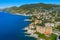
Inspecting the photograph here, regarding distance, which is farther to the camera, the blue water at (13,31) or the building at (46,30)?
the blue water at (13,31)

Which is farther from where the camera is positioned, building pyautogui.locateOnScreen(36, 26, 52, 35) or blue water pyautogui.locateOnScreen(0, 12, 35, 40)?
blue water pyautogui.locateOnScreen(0, 12, 35, 40)

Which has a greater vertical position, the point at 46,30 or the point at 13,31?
the point at 46,30

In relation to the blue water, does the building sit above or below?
above

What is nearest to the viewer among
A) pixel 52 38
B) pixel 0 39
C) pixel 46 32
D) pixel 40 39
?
pixel 52 38

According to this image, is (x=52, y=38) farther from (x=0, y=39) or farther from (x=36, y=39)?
(x=0, y=39)

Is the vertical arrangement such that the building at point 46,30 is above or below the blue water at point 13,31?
above

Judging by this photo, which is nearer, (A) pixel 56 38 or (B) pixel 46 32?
(A) pixel 56 38

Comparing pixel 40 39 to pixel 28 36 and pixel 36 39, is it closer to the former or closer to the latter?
pixel 36 39

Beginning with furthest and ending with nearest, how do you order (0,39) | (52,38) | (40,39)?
(0,39), (40,39), (52,38)

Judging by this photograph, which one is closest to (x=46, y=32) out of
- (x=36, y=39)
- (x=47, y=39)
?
(x=36, y=39)

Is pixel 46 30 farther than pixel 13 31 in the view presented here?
No
